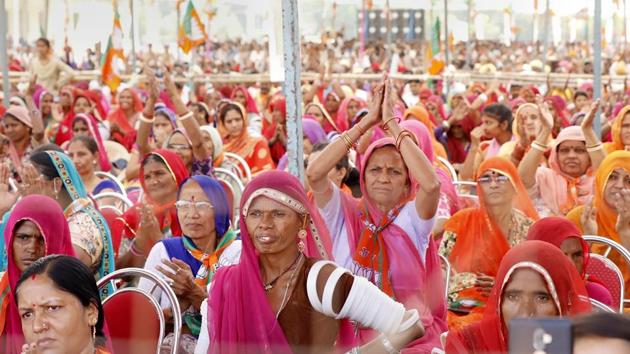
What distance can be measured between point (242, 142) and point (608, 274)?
4811 mm

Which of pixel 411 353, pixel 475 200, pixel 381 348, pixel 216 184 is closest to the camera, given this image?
pixel 381 348

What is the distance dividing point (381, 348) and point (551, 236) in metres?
1.25

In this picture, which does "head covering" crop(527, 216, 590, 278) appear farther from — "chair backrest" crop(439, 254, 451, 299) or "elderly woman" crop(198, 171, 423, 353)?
"elderly woman" crop(198, 171, 423, 353)

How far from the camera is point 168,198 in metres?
5.49

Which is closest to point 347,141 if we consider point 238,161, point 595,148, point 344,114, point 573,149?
point 595,148

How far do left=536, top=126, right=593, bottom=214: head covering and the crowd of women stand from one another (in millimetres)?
11

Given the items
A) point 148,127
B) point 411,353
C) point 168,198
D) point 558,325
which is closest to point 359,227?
point 411,353

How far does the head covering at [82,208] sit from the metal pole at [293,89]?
2.56 ft

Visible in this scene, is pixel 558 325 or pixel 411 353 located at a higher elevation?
pixel 558 325

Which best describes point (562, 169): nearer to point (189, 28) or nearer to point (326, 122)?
point (326, 122)

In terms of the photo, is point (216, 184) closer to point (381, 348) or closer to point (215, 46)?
point (381, 348)

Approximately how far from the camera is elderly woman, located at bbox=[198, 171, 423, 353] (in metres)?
3.06

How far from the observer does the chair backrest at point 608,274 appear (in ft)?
14.0

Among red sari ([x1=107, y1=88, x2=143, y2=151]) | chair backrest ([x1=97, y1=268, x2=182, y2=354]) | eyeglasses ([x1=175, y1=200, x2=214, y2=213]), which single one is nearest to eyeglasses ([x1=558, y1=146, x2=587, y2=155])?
eyeglasses ([x1=175, y1=200, x2=214, y2=213])
